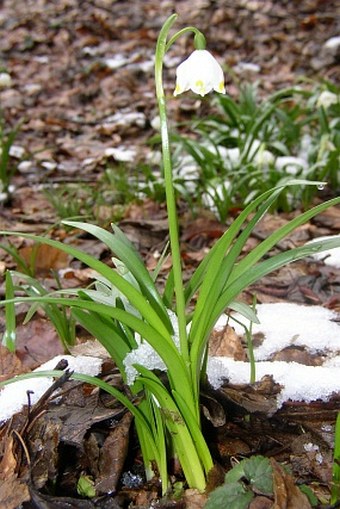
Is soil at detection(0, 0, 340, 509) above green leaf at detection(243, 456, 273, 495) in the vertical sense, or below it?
above

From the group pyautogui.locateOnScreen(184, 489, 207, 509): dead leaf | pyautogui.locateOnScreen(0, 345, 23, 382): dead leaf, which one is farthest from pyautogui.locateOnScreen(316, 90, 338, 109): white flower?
pyautogui.locateOnScreen(184, 489, 207, 509): dead leaf

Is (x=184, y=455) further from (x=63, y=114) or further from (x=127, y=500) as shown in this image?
(x=63, y=114)

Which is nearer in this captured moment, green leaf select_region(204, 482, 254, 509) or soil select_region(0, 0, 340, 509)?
green leaf select_region(204, 482, 254, 509)

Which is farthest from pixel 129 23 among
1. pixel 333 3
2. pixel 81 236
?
pixel 81 236

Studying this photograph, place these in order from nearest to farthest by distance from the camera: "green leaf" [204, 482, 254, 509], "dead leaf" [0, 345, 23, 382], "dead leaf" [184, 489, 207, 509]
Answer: "green leaf" [204, 482, 254, 509]
"dead leaf" [184, 489, 207, 509]
"dead leaf" [0, 345, 23, 382]

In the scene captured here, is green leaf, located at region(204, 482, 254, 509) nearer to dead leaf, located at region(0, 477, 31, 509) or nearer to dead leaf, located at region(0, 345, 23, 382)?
dead leaf, located at region(0, 477, 31, 509)

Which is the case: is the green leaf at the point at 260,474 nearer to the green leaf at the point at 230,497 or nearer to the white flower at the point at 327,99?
the green leaf at the point at 230,497

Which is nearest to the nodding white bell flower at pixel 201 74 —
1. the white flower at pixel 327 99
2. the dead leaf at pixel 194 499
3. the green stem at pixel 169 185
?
the green stem at pixel 169 185

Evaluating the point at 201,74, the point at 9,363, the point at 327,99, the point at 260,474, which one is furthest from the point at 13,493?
the point at 327,99
